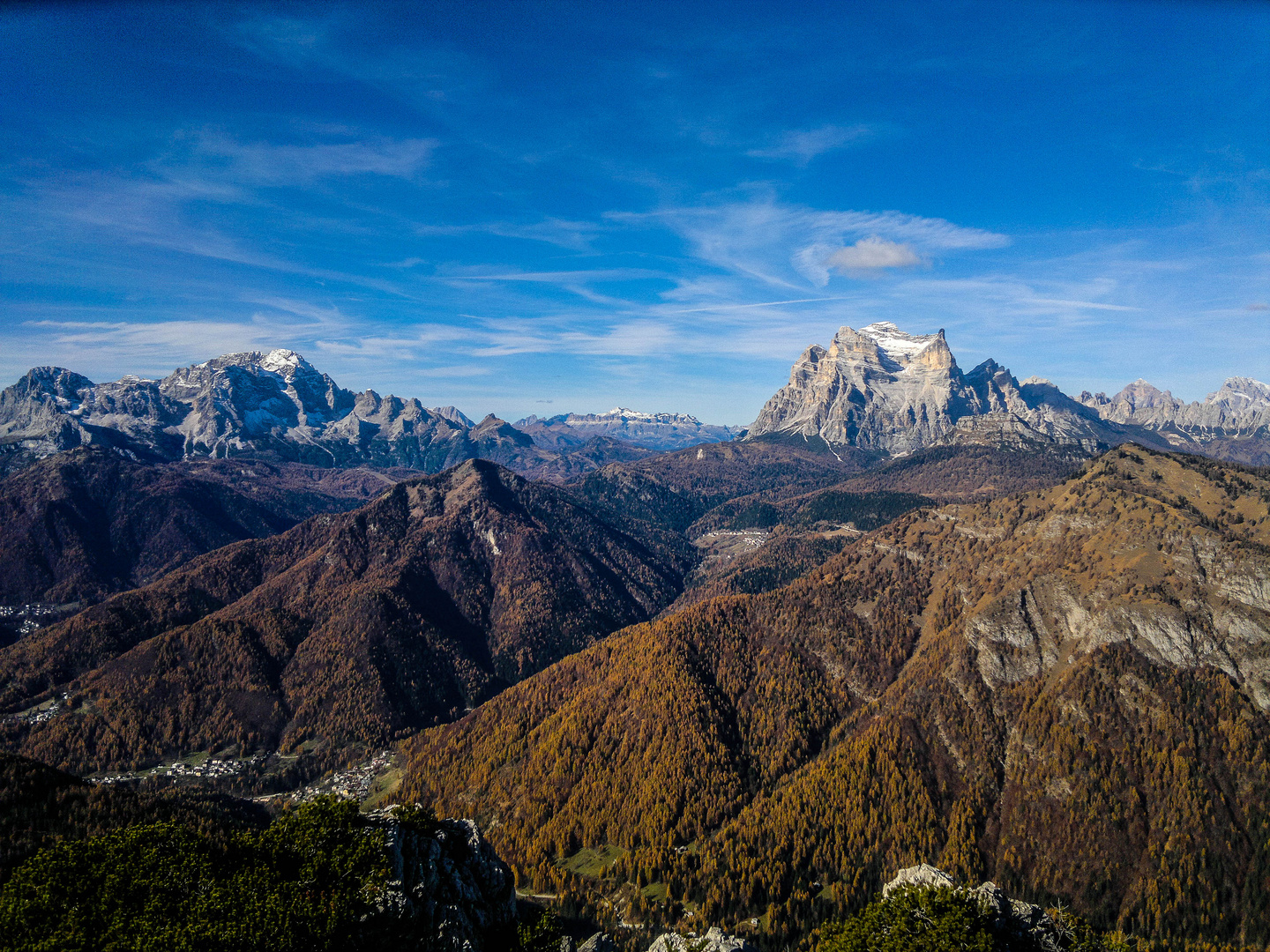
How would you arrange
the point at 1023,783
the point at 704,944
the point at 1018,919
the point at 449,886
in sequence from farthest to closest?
the point at 1023,783
the point at 704,944
the point at 1018,919
the point at 449,886

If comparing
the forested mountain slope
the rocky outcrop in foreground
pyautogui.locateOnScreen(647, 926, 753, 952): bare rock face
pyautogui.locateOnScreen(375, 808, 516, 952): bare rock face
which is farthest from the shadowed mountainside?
the rocky outcrop in foreground

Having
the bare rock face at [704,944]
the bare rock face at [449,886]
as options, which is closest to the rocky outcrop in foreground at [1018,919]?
the bare rock face at [704,944]

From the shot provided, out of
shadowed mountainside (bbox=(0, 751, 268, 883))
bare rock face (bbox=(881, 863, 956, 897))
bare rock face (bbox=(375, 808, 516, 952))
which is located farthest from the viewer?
bare rock face (bbox=(881, 863, 956, 897))

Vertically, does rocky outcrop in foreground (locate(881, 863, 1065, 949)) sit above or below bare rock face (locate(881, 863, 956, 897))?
above

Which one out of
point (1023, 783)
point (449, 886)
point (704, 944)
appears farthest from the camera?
point (1023, 783)

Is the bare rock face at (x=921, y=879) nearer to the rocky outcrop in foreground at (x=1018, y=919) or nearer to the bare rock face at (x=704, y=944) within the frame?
the rocky outcrop in foreground at (x=1018, y=919)

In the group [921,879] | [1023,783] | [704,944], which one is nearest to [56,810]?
[704,944]

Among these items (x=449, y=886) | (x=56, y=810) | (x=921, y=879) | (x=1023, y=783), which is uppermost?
(x=56, y=810)

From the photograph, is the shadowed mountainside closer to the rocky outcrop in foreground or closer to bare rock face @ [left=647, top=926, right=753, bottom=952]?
bare rock face @ [left=647, top=926, right=753, bottom=952]

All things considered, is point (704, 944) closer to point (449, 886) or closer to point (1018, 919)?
point (449, 886)

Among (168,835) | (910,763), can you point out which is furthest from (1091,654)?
(168,835)

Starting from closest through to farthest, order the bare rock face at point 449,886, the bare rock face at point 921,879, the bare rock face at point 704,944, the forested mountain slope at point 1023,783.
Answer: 1. the bare rock face at point 449,886
2. the bare rock face at point 704,944
3. the bare rock face at point 921,879
4. the forested mountain slope at point 1023,783

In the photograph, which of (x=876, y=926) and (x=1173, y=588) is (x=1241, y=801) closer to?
(x=1173, y=588)

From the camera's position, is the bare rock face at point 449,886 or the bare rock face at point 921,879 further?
the bare rock face at point 921,879
